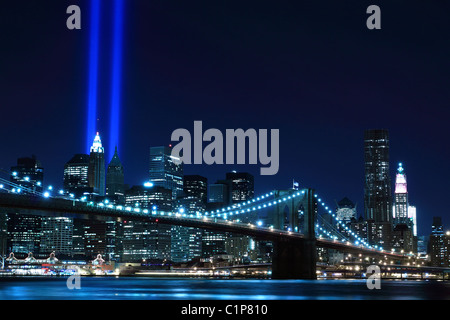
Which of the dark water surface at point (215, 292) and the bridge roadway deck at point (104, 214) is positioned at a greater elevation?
the bridge roadway deck at point (104, 214)

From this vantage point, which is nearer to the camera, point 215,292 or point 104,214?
point 215,292

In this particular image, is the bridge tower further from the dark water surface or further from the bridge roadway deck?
the dark water surface

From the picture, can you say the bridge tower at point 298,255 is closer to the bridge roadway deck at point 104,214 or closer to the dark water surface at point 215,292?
the bridge roadway deck at point 104,214

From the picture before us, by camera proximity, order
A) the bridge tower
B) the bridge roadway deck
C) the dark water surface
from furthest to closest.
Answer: the bridge tower, the bridge roadway deck, the dark water surface

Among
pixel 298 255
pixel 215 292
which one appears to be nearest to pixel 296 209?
pixel 298 255

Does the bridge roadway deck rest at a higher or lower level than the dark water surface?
higher

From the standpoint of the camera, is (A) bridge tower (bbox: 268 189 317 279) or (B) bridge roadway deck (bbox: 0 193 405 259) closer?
(B) bridge roadway deck (bbox: 0 193 405 259)

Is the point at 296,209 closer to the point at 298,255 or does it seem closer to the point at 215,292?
the point at 298,255

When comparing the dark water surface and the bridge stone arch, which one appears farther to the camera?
the bridge stone arch

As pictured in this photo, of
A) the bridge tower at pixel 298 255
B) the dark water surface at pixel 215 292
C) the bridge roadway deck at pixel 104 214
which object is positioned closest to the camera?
the dark water surface at pixel 215 292

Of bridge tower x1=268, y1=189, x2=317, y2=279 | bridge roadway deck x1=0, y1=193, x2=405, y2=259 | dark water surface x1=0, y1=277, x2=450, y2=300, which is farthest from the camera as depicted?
bridge tower x1=268, y1=189, x2=317, y2=279

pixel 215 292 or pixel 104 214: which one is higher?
pixel 104 214

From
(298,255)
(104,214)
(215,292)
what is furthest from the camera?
(298,255)
